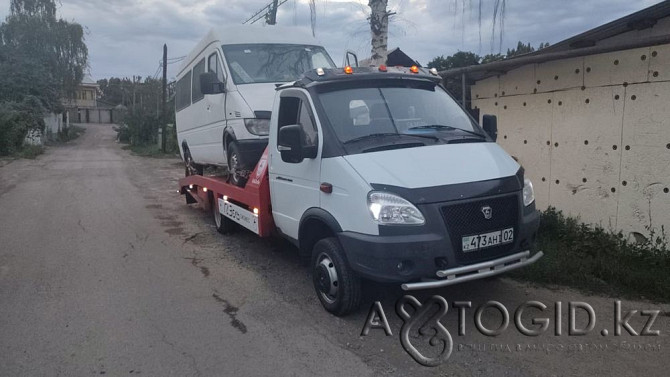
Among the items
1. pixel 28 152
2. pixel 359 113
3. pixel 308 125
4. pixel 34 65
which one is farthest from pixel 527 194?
pixel 34 65

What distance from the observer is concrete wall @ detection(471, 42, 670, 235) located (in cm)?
634

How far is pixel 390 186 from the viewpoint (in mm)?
4332

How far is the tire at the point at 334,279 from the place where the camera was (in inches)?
186

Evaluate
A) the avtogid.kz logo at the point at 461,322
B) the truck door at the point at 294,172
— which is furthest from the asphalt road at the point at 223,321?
the truck door at the point at 294,172

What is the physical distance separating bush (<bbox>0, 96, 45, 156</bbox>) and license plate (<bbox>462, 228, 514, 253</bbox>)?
26.3m

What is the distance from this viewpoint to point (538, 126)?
26.0 ft

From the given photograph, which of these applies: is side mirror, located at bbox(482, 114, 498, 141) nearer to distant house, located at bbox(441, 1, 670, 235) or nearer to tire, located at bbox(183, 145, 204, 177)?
distant house, located at bbox(441, 1, 670, 235)

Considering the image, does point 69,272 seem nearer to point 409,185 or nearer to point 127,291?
point 127,291

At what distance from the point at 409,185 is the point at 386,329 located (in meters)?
1.28

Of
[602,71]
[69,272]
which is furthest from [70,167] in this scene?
[602,71]

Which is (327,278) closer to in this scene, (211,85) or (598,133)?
(211,85)

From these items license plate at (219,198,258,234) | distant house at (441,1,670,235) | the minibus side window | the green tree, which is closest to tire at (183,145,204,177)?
the minibus side window

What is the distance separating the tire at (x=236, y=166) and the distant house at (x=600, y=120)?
3.63m

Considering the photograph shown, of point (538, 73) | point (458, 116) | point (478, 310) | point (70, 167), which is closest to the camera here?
point (478, 310)
